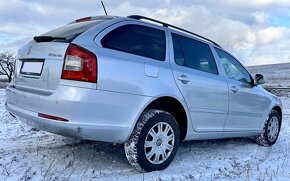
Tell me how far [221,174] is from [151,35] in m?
1.95

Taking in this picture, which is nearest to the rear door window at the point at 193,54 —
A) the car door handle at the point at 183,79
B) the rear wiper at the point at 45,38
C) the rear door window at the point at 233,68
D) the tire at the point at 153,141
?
the car door handle at the point at 183,79

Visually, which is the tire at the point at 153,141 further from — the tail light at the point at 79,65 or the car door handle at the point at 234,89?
the car door handle at the point at 234,89

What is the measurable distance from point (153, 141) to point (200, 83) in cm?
112

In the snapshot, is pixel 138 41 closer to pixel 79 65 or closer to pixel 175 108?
pixel 79 65

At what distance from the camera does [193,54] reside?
5.22 meters

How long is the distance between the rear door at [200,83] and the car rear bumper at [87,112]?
818mm

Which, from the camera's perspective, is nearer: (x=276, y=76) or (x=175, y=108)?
(x=175, y=108)

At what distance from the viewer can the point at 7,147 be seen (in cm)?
539

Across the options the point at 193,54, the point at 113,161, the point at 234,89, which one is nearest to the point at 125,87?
the point at 113,161

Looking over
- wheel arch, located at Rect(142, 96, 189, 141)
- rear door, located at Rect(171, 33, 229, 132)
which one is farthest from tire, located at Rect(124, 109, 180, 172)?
rear door, located at Rect(171, 33, 229, 132)

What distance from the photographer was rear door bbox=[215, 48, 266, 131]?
5.77 meters

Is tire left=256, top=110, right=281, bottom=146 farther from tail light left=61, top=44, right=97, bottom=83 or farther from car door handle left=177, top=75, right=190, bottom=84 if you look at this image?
tail light left=61, top=44, right=97, bottom=83

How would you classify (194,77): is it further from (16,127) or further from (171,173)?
(16,127)

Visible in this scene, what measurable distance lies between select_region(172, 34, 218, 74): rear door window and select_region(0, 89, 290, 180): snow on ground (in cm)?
133
